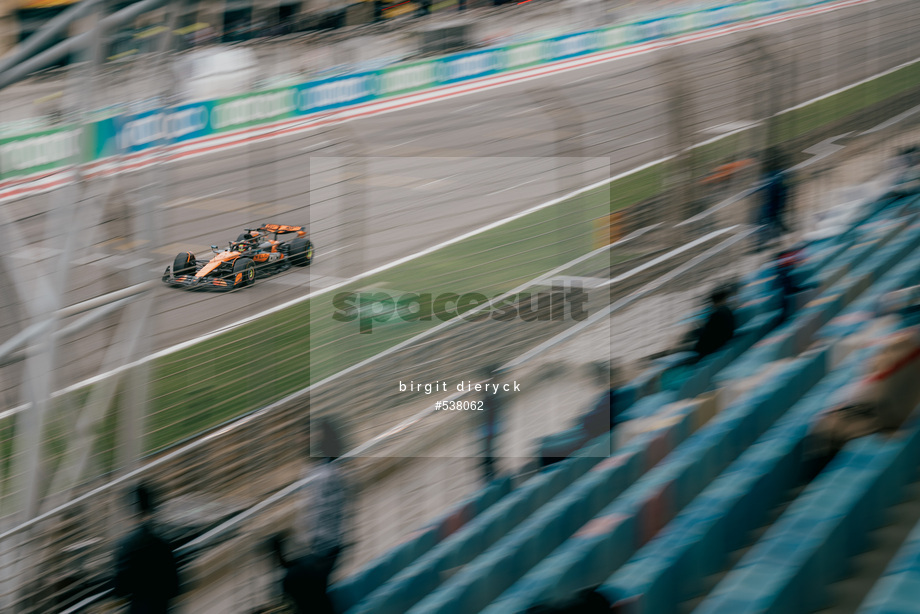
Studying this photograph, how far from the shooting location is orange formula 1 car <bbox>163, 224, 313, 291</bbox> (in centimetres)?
219

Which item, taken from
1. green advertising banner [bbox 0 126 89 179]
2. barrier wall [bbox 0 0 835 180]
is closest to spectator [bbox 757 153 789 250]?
barrier wall [bbox 0 0 835 180]

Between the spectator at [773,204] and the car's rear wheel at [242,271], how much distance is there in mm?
2203

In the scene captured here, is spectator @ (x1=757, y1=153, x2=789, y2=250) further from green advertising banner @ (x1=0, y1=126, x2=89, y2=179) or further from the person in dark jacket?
green advertising banner @ (x1=0, y1=126, x2=89, y2=179)

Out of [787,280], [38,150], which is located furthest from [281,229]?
[787,280]

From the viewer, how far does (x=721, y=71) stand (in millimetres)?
3244

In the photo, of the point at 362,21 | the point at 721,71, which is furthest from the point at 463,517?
the point at 721,71

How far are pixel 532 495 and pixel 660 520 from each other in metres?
0.44

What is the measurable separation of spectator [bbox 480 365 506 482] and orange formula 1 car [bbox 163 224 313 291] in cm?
67

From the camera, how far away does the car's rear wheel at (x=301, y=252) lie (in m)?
2.34

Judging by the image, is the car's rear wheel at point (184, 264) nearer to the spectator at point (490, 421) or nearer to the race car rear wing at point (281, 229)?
the race car rear wing at point (281, 229)

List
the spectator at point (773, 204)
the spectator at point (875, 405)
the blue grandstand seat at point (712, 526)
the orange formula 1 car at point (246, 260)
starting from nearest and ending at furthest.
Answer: the blue grandstand seat at point (712, 526), the spectator at point (875, 405), the orange formula 1 car at point (246, 260), the spectator at point (773, 204)

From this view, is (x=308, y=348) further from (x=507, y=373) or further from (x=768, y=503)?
(x=768, y=503)

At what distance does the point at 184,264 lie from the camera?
2244 mm

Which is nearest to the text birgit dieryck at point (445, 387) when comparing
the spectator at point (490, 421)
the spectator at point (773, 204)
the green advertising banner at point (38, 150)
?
the spectator at point (490, 421)
